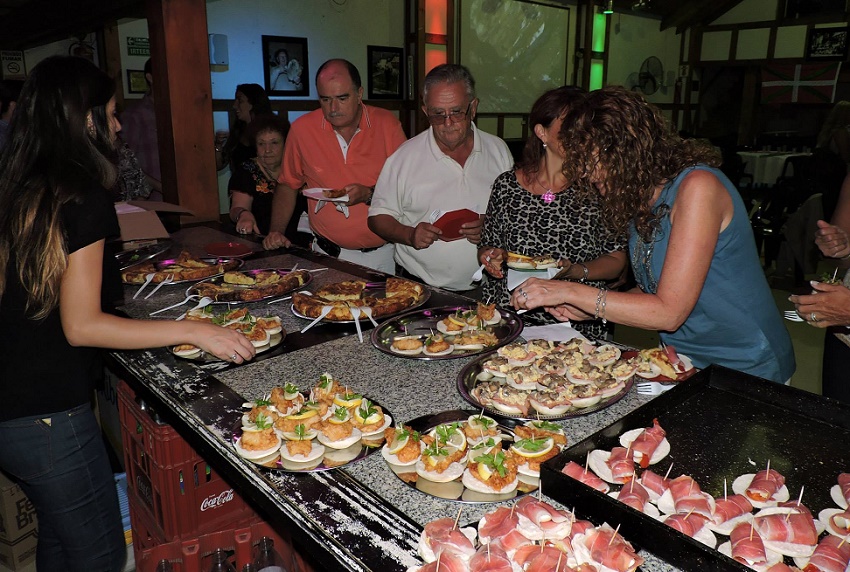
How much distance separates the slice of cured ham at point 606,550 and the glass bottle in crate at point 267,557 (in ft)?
3.91

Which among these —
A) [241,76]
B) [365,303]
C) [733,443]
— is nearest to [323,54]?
[241,76]

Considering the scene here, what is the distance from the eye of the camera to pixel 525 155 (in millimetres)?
2896

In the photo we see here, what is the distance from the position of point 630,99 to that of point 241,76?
21.2ft

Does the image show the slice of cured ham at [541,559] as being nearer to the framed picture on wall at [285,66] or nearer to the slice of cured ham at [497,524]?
the slice of cured ham at [497,524]

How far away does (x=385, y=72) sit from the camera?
28.8ft

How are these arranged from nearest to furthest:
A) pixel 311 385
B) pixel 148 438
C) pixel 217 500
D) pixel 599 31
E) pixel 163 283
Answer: pixel 311 385 → pixel 148 438 → pixel 217 500 → pixel 163 283 → pixel 599 31

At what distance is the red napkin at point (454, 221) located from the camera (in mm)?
3182

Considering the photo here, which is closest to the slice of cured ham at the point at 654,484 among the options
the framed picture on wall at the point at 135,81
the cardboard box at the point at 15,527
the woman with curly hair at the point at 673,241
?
the woman with curly hair at the point at 673,241

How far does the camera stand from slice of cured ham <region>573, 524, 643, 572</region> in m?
1.13

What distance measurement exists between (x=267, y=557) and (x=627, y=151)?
5.41 feet

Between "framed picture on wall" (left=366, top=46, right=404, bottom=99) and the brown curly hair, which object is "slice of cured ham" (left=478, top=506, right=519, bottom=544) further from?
"framed picture on wall" (left=366, top=46, right=404, bottom=99)

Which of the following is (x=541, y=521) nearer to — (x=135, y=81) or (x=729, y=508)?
(x=729, y=508)

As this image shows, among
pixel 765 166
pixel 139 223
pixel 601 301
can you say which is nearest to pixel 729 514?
pixel 601 301

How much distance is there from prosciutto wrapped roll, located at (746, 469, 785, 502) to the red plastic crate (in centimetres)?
168
